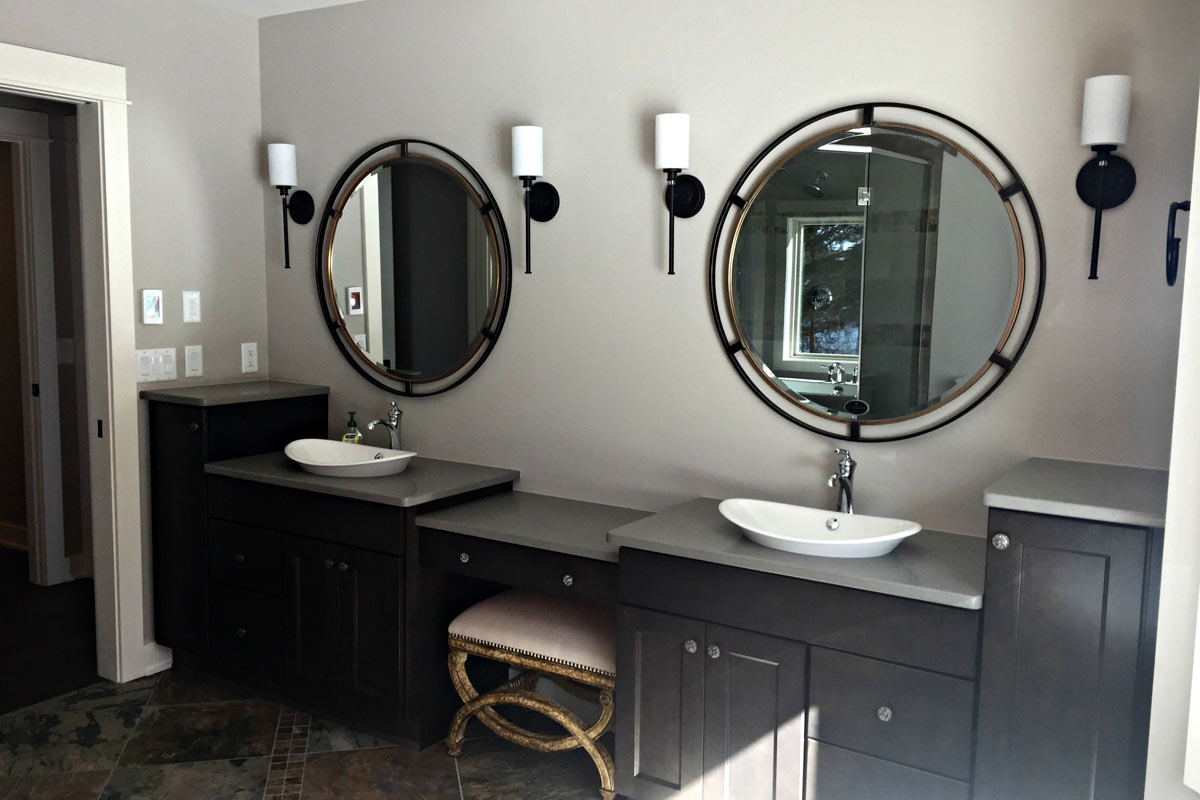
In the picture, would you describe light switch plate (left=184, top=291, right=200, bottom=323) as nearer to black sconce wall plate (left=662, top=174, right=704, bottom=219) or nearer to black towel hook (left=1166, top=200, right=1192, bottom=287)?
black sconce wall plate (left=662, top=174, right=704, bottom=219)

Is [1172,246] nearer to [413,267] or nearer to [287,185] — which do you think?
[413,267]

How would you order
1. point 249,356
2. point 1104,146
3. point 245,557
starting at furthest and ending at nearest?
point 249,356 → point 245,557 → point 1104,146

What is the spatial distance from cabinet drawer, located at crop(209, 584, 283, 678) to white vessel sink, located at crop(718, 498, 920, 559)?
5.47 ft

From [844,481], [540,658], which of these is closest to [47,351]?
[540,658]

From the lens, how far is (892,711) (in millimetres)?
2232

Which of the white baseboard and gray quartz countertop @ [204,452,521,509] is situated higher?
gray quartz countertop @ [204,452,521,509]

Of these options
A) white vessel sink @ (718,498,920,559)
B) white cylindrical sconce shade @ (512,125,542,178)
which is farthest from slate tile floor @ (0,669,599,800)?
white cylindrical sconce shade @ (512,125,542,178)

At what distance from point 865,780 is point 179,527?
2495mm

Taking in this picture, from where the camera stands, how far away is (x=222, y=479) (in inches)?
135

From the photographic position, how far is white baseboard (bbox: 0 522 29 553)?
502 centimetres

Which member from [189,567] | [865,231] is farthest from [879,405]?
[189,567]

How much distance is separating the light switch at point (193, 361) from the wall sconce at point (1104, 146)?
9.83ft

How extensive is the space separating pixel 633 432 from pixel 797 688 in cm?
102

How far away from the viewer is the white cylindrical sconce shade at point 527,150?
10.2 ft
